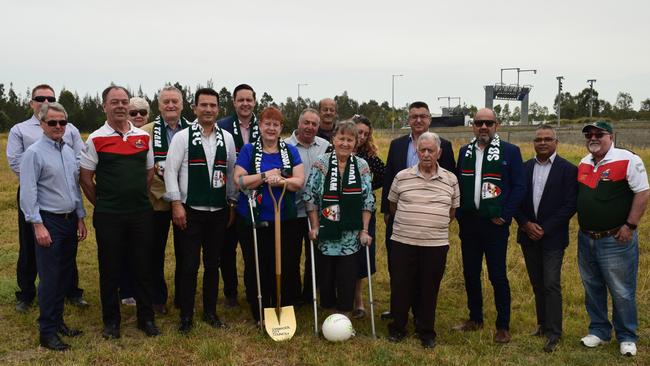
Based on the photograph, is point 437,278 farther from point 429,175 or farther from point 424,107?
point 424,107

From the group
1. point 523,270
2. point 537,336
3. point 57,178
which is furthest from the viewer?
point 523,270

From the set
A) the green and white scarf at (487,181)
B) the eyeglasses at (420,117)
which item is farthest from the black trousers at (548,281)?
the eyeglasses at (420,117)

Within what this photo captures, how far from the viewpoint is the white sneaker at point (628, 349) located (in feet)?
16.6

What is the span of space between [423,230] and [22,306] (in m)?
4.60

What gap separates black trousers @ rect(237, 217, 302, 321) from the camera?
549cm

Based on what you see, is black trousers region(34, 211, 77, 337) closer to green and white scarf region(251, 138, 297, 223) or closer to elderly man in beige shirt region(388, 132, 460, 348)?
green and white scarf region(251, 138, 297, 223)

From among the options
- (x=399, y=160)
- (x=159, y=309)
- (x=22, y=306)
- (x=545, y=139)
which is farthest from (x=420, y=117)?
(x=22, y=306)

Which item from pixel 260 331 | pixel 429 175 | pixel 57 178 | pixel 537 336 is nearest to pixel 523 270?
pixel 537 336

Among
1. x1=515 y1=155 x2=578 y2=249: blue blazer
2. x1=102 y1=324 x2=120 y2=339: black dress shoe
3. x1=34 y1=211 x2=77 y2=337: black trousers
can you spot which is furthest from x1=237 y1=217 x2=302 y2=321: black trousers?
x1=515 y1=155 x2=578 y2=249: blue blazer

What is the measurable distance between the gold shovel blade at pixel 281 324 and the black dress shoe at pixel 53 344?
6.20 ft

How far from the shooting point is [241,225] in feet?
18.1

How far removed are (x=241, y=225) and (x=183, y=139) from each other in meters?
1.06

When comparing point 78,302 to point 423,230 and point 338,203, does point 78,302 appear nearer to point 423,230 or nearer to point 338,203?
point 338,203

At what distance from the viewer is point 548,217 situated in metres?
5.31
